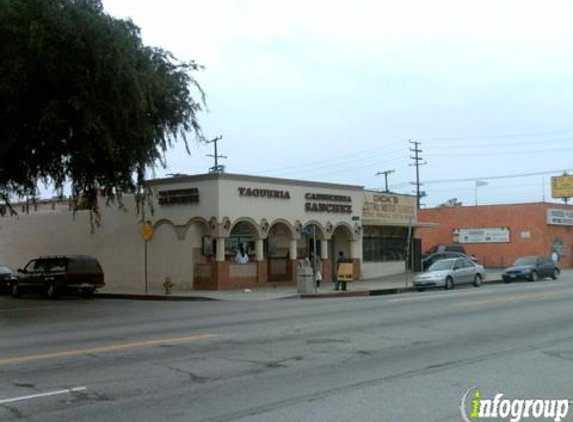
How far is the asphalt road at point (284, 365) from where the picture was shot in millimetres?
7430

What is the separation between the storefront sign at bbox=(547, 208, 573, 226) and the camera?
51.5 m

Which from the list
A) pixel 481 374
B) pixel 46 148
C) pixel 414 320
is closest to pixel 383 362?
pixel 481 374

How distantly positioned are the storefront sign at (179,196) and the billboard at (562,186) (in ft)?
143

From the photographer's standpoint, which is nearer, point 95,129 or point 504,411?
point 504,411

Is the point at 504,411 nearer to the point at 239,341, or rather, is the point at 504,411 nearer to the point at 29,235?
the point at 239,341

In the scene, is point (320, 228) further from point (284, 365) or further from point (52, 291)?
point (284, 365)

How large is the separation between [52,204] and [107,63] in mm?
26345

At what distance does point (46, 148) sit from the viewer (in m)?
22.0

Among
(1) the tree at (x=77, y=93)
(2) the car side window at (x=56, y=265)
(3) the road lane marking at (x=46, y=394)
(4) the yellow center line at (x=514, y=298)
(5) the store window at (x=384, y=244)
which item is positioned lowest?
(3) the road lane marking at (x=46, y=394)

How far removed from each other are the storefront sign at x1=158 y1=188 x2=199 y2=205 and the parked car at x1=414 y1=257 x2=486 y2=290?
10.5 metres

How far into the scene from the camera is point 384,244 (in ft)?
129

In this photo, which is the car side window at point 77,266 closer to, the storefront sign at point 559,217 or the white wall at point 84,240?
the white wall at point 84,240

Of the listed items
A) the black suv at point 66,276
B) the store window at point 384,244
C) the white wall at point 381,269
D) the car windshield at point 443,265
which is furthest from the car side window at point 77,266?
the store window at point 384,244

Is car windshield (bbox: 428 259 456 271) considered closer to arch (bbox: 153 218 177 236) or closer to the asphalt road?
arch (bbox: 153 218 177 236)
